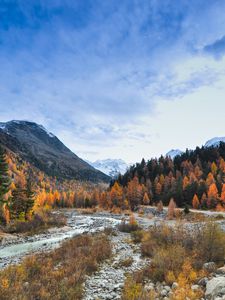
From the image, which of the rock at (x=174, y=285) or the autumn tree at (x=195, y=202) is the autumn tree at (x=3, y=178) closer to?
the rock at (x=174, y=285)

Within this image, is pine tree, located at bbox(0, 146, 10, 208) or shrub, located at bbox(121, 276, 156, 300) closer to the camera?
shrub, located at bbox(121, 276, 156, 300)

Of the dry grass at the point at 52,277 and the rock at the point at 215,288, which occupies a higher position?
the rock at the point at 215,288

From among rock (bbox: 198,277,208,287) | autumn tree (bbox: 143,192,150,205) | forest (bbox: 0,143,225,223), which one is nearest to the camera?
rock (bbox: 198,277,208,287)

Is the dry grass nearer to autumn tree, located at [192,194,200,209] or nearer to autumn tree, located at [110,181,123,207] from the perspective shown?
autumn tree, located at [192,194,200,209]

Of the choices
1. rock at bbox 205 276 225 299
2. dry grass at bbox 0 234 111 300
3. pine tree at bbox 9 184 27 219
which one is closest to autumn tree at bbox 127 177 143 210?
pine tree at bbox 9 184 27 219

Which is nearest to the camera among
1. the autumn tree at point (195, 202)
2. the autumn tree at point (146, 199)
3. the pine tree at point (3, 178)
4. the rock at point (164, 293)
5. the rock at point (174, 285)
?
the rock at point (164, 293)

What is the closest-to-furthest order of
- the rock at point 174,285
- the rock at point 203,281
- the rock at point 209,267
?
1. the rock at point 174,285
2. the rock at point 203,281
3. the rock at point 209,267

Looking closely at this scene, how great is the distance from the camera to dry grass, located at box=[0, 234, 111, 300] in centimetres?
1194

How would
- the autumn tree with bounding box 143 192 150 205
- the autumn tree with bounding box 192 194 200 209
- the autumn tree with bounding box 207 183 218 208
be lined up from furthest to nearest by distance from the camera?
the autumn tree with bounding box 143 192 150 205, the autumn tree with bounding box 192 194 200 209, the autumn tree with bounding box 207 183 218 208

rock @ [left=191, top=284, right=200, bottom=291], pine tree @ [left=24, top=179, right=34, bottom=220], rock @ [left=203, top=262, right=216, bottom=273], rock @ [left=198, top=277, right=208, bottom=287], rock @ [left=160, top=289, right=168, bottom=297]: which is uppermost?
pine tree @ [left=24, top=179, right=34, bottom=220]

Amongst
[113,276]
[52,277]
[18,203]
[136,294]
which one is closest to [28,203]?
[18,203]

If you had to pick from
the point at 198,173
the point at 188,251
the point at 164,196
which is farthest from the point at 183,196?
the point at 188,251

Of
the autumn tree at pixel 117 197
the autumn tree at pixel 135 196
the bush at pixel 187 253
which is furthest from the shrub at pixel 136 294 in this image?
the autumn tree at pixel 117 197

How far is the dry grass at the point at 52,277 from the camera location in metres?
11.9
